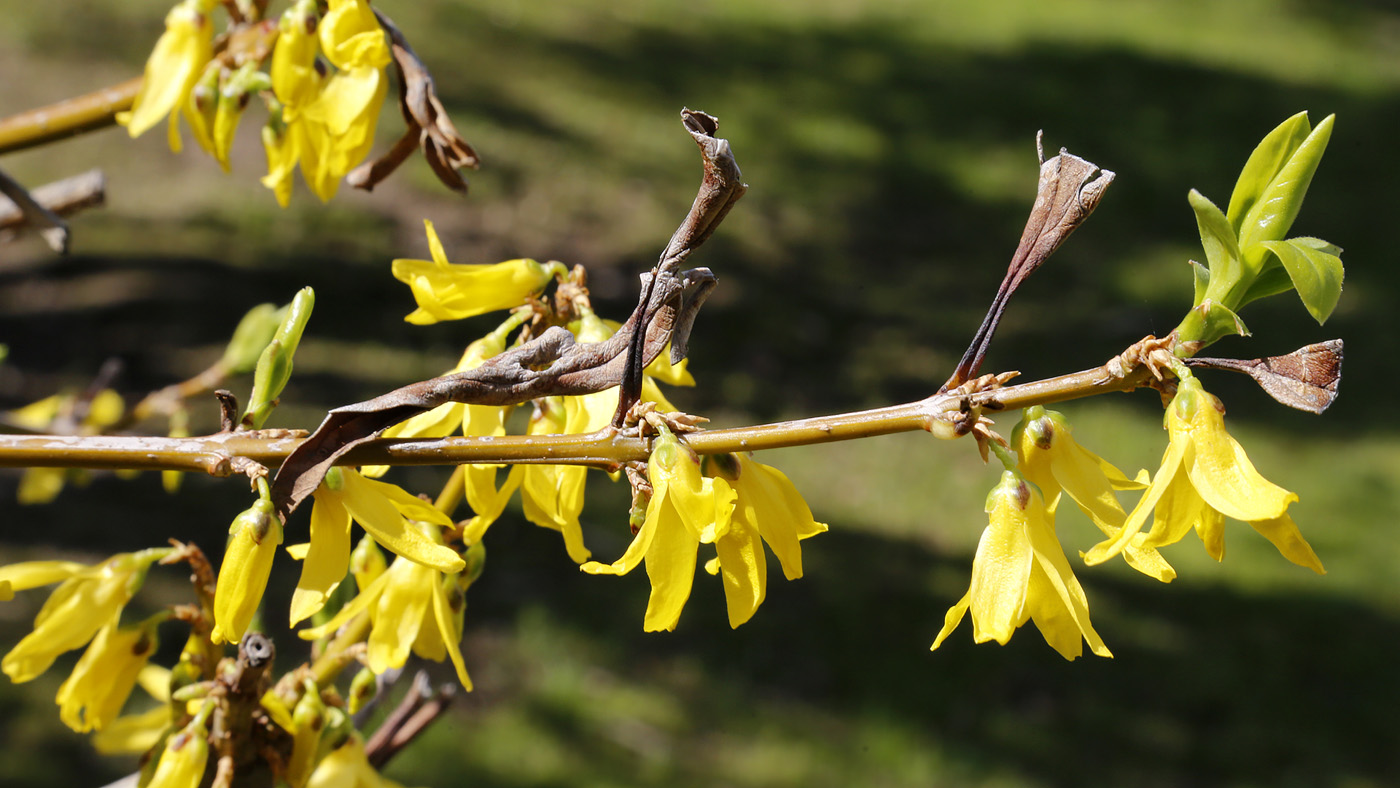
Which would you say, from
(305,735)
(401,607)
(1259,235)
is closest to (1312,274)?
(1259,235)

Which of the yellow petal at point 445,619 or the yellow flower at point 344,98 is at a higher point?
the yellow flower at point 344,98

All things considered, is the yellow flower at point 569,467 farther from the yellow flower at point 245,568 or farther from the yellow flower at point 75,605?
the yellow flower at point 75,605

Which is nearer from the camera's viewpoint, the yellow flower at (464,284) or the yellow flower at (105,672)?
the yellow flower at (464,284)

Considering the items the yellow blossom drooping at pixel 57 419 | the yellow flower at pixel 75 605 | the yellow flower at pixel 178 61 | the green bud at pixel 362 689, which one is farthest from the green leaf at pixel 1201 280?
the yellow blossom drooping at pixel 57 419

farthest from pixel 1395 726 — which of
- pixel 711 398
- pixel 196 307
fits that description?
pixel 196 307

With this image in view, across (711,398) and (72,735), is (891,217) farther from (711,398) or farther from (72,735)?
(72,735)

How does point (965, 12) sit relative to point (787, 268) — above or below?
above
